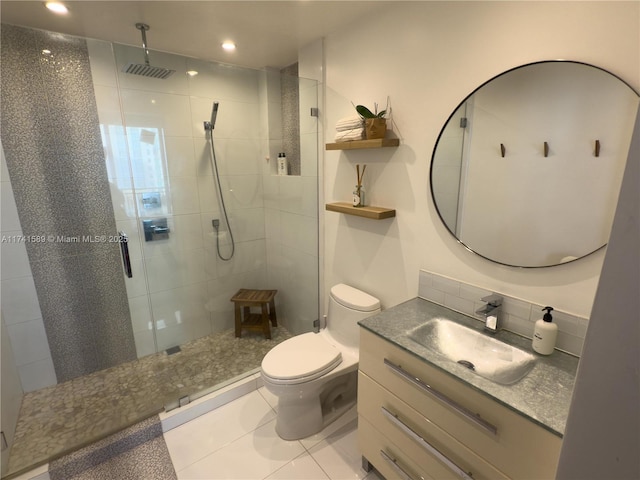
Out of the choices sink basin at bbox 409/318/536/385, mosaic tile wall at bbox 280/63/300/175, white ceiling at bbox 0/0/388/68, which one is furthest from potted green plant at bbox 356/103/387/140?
sink basin at bbox 409/318/536/385

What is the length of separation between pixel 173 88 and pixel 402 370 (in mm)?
2241

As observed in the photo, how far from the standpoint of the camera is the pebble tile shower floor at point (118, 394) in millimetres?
1720

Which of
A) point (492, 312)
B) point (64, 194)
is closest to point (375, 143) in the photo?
point (492, 312)

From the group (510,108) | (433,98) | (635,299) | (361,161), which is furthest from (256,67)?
(635,299)

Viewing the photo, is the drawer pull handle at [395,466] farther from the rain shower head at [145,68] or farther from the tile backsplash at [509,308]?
the rain shower head at [145,68]

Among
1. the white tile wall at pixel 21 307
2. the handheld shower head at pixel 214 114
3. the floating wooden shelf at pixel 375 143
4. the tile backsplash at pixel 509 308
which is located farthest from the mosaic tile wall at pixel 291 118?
the white tile wall at pixel 21 307

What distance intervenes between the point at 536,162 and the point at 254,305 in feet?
7.25

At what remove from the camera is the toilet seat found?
5.37ft

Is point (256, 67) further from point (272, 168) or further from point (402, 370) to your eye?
point (402, 370)

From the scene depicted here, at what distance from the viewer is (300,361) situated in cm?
173

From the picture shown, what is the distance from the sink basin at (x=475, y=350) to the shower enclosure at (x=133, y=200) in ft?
3.99

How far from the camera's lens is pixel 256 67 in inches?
102

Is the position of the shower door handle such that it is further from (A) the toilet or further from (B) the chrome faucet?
(B) the chrome faucet

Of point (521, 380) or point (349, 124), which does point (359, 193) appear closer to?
point (349, 124)
